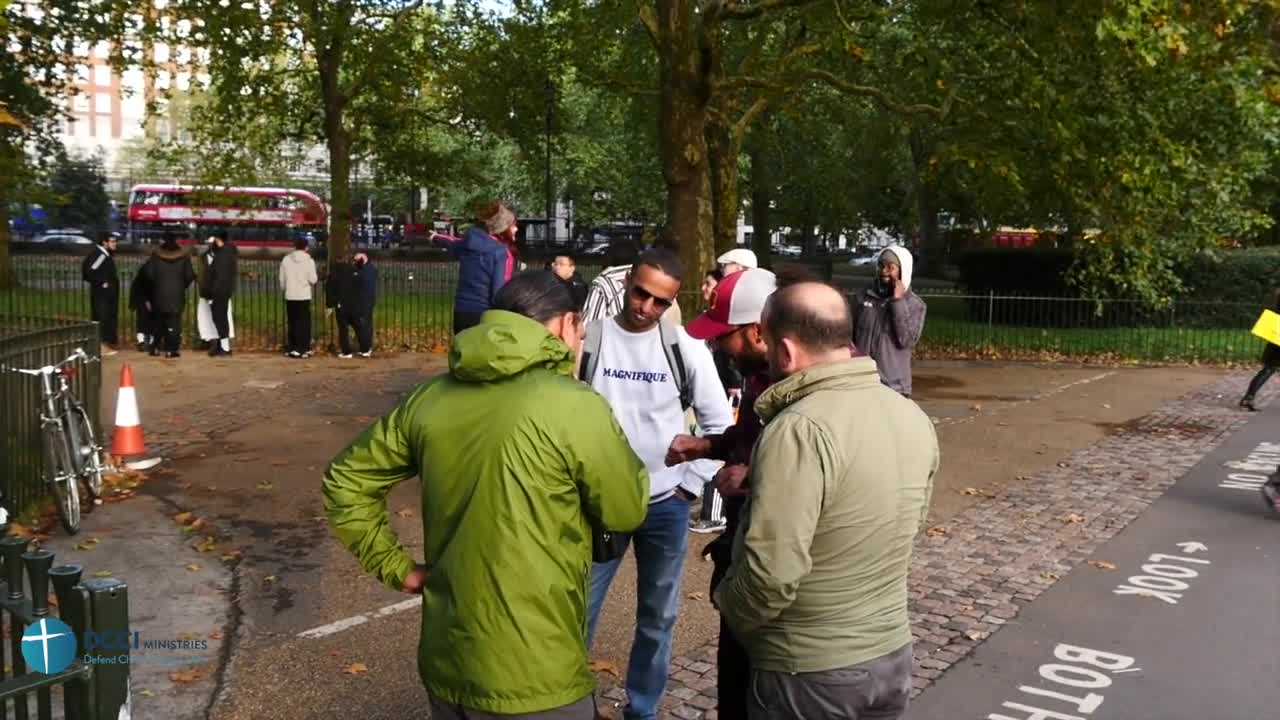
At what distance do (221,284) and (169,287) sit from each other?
0.75m

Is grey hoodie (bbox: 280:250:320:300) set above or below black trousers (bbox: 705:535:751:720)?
above

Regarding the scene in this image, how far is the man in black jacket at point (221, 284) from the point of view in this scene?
57.4ft

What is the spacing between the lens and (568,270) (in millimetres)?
9547

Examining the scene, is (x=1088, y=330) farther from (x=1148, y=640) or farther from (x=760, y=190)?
(x=1148, y=640)

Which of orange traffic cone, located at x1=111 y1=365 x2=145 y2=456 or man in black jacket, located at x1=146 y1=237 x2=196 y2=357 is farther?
man in black jacket, located at x1=146 y1=237 x2=196 y2=357

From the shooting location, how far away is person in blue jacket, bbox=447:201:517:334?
24.6ft

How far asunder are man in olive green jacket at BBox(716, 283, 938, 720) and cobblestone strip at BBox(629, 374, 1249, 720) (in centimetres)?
203

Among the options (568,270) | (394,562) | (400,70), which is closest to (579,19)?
(400,70)

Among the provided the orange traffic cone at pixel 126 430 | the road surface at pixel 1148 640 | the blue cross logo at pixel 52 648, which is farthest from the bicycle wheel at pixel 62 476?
the blue cross logo at pixel 52 648

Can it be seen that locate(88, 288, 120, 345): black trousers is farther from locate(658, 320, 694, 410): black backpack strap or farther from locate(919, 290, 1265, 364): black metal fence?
locate(658, 320, 694, 410): black backpack strap

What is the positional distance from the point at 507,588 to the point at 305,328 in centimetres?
1628

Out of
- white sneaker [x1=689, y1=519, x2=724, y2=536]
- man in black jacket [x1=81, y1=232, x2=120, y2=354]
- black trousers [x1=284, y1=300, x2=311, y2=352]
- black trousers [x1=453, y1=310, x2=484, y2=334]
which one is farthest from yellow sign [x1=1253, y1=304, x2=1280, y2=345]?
man in black jacket [x1=81, y1=232, x2=120, y2=354]

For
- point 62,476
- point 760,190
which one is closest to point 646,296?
point 62,476

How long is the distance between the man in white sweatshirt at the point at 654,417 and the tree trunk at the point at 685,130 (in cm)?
1003
